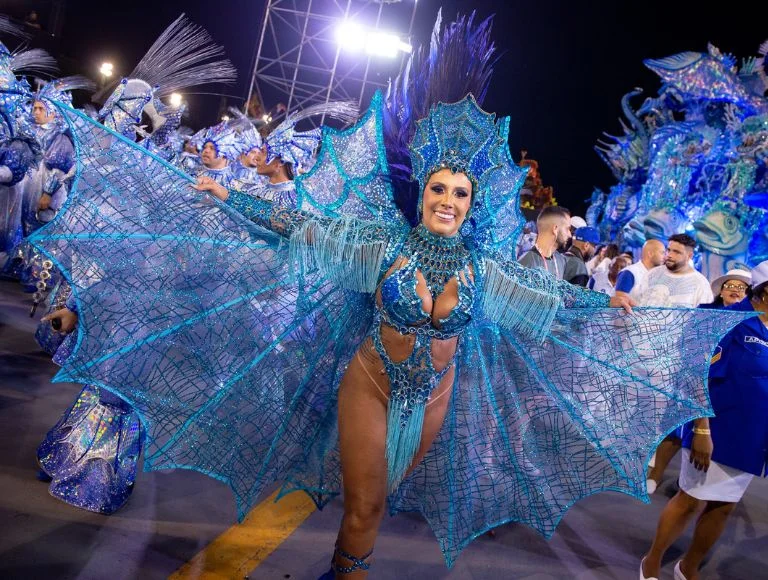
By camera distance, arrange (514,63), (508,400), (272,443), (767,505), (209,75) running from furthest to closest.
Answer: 1. (514,63)
2. (209,75)
3. (767,505)
4. (508,400)
5. (272,443)

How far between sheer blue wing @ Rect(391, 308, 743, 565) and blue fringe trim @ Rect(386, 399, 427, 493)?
0.53 m

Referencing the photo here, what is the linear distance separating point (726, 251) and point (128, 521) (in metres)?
13.7

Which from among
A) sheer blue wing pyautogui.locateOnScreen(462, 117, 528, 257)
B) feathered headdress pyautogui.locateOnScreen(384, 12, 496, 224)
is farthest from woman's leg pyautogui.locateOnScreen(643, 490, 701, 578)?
feathered headdress pyautogui.locateOnScreen(384, 12, 496, 224)

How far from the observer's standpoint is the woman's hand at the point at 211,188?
2664 millimetres

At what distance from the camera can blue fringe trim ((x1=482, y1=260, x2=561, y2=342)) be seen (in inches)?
104

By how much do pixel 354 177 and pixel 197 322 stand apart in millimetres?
1009

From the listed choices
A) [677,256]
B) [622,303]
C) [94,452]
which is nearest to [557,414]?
[622,303]

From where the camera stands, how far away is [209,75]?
6129mm

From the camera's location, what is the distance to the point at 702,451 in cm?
331

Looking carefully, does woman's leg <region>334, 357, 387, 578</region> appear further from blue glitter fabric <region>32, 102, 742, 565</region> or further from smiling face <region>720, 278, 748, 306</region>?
smiling face <region>720, 278, 748, 306</region>

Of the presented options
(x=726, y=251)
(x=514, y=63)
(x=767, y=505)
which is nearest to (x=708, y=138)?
(x=726, y=251)

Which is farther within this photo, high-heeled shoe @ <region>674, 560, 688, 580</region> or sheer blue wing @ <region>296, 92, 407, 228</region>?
high-heeled shoe @ <region>674, 560, 688, 580</region>

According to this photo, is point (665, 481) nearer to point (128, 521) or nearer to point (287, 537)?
point (287, 537)

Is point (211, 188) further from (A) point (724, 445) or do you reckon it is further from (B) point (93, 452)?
(A) point (724, 445)
